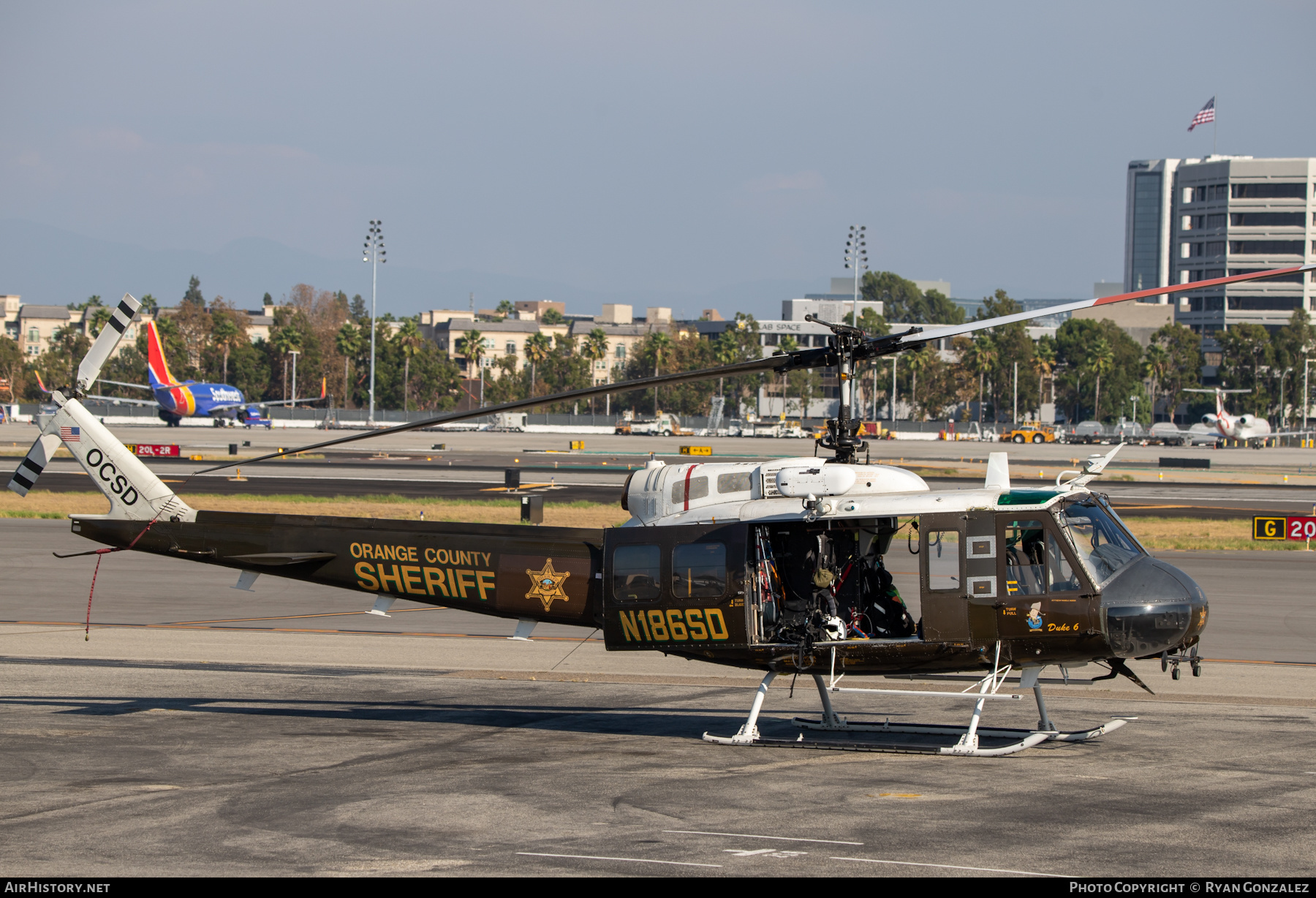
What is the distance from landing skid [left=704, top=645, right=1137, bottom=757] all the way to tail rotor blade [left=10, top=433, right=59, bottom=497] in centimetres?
930

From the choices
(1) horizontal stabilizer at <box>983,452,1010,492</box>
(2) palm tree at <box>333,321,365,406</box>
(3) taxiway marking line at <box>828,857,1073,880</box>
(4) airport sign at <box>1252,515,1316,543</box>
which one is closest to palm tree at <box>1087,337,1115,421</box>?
(2) palm tree at <box>333,321,365,406</box>

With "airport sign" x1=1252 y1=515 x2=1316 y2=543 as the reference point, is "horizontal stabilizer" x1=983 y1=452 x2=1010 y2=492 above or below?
above

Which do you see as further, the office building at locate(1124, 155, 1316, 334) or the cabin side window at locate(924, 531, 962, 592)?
the office building at locate(1124, 155, 1316, 334)

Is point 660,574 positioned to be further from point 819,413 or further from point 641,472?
point 819,413

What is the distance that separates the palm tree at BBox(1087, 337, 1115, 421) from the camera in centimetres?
16262

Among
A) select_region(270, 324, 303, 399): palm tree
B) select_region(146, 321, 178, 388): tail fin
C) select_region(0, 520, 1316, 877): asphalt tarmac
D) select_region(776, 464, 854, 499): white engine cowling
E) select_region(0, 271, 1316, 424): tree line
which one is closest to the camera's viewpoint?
select_region(0, 520, 1316, 877): asphalt tarmac

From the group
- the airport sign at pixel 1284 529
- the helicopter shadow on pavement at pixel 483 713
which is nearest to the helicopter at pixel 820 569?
the helicopter shadow on pavement at pixel 483 713

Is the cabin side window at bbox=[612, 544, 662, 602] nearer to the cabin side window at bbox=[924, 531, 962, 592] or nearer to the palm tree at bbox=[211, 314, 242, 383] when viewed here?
the cabin side window at bbox=[924, 531, 962, 592]

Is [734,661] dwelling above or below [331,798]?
above

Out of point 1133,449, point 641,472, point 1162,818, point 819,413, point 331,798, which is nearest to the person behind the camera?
point 1162,818

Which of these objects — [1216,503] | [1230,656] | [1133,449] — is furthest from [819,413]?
[1230,656]

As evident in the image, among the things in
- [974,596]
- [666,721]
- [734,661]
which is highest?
[974,596]

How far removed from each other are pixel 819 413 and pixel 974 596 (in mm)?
157310
